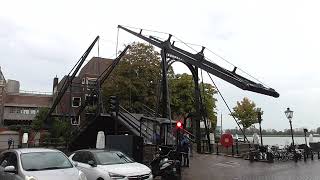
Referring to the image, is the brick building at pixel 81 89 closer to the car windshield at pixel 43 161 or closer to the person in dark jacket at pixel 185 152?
the person in dark jacket at pixel 185 152

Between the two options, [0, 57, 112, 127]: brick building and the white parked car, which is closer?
the white parked car

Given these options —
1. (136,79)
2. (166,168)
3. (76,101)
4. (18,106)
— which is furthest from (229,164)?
(18,106)

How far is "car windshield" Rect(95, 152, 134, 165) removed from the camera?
46.6 feet

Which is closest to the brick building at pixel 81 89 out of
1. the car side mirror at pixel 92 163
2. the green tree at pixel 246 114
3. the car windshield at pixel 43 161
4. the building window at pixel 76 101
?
the building window at pixel 76 101

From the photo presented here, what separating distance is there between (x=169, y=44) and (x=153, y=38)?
1.89 m

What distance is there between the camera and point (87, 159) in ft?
47.7

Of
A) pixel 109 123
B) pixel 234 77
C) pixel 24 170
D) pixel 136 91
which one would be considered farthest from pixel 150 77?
pixel 24 170

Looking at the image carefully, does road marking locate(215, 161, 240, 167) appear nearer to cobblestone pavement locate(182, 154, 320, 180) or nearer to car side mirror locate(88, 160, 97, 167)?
cobblestone pavement locate(182, 154, 320, 180)

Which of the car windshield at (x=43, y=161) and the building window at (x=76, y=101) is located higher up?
the building window at (x=76, y=101)

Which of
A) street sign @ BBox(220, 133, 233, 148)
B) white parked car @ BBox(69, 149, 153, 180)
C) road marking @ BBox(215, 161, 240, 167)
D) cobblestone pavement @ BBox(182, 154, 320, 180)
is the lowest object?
cobblestone pavement @ BBox(182, 154, 320, 180)

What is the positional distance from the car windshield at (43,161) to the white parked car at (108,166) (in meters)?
1.71

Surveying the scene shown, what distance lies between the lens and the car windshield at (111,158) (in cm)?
1422

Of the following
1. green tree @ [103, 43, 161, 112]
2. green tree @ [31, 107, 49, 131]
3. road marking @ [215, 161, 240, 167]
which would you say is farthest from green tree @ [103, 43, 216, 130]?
road marking @ [215, 161, 240, 167]

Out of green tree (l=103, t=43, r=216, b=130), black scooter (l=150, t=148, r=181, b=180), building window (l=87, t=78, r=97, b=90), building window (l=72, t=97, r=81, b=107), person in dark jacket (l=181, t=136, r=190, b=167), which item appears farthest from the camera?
building window (l=72, t=97, r=81, b=107)
